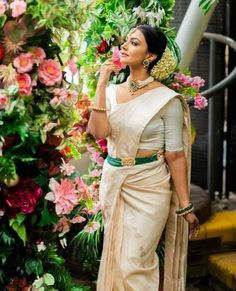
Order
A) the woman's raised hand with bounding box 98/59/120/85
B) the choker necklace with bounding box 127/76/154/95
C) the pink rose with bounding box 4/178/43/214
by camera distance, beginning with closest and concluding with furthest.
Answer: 1. the pink rose with bounding box 4/178/43/214
2. the woman's raised hand with bounding box 98/59/120/85
3. the choker necklace with bounding box 127/76/154/95

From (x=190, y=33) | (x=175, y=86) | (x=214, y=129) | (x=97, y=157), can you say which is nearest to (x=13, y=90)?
(x=97, y=157)

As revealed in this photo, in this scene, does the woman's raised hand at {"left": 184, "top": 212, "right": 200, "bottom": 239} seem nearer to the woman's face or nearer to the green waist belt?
the green waist belt

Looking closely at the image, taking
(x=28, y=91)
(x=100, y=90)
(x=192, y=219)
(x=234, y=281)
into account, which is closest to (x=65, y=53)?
(x=100, y=90)

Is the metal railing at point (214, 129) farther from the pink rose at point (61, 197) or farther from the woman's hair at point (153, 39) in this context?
the pink rose at point (61, 197)

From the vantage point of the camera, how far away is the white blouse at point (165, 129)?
7.70ft

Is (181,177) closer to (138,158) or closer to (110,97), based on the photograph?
(138,158)

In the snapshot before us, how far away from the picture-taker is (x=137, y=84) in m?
2.38

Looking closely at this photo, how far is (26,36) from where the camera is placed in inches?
70.9

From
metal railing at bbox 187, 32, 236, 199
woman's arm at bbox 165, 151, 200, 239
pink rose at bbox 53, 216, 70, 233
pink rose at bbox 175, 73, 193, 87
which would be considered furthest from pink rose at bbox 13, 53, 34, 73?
metal railing at bbox 187, 32, 236, 199

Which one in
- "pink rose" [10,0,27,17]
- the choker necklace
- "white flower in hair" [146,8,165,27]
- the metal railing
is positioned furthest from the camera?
the metal railing

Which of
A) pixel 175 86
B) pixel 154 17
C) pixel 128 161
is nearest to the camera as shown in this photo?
pixel 128 161

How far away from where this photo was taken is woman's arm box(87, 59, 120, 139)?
2268mm

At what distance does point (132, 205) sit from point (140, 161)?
0.63 feet

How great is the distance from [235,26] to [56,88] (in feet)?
Answer: 8.93
